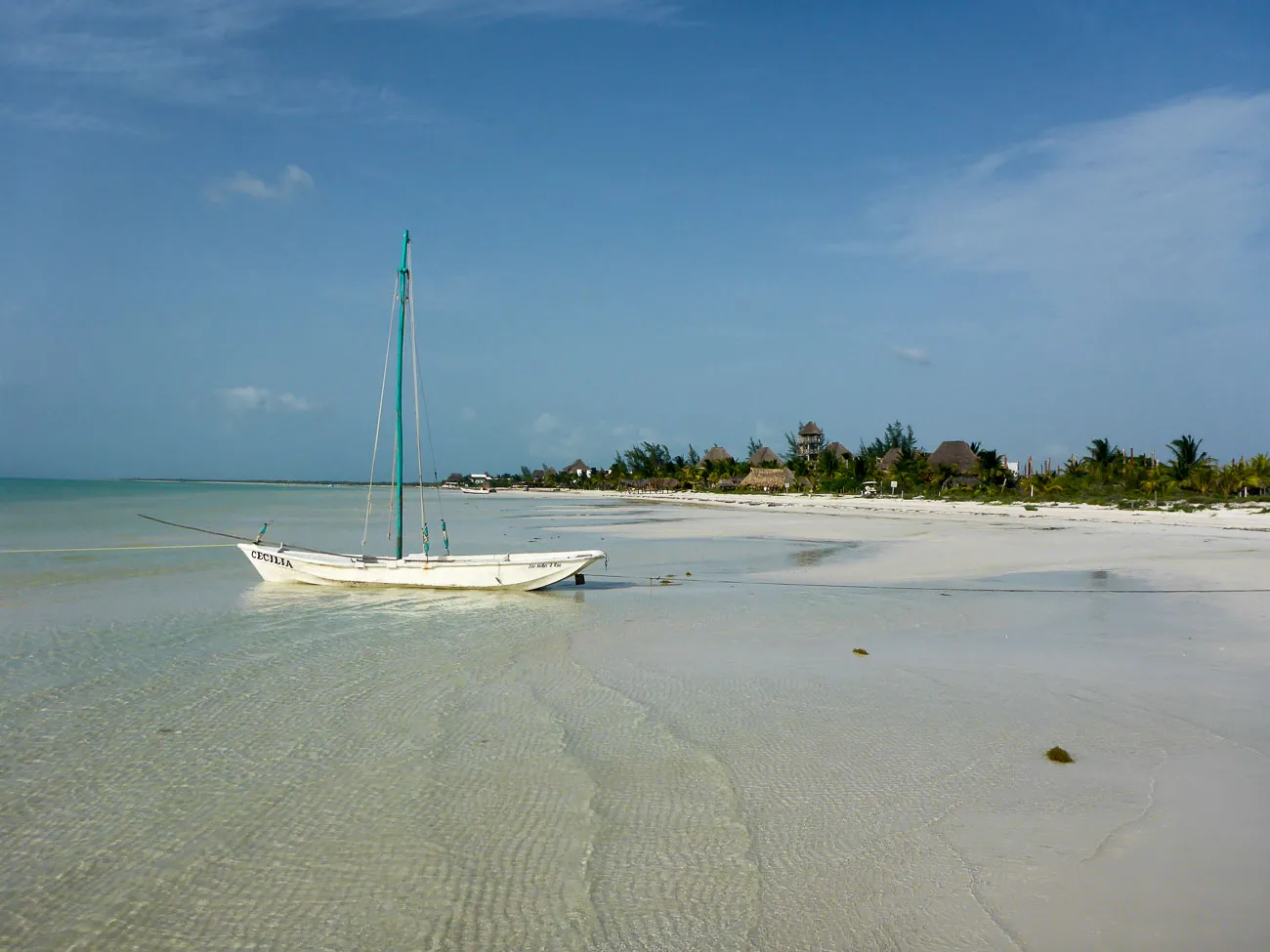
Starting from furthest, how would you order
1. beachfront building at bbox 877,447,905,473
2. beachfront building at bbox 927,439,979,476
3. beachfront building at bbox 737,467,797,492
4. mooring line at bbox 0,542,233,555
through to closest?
beachfront building at bbox 737,467,797,492, beachfront building at bbox 877,447,905,473, beachfront building at bbox 927,439,979,476, mooring line at bbox 0,542,233,555

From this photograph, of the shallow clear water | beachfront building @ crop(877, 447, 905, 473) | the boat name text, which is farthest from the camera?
beachfront building @ crop(877, 447, 905, 473)

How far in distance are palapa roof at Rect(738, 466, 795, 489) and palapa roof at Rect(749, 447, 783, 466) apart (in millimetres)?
13186

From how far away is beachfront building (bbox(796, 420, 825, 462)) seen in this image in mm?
110188

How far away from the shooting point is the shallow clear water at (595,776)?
438 cm

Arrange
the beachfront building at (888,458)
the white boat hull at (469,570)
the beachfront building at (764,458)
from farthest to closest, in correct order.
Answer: the beachfront building at (764,458)
the beachfront building at (888,458)
the white boat hull at (469,570)

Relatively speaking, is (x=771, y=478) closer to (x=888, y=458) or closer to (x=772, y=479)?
(x=772, y=479)

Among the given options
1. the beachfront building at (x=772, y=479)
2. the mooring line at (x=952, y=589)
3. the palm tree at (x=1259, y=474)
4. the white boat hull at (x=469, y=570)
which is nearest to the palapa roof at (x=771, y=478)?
the beachfront building at (x=772, y=479)

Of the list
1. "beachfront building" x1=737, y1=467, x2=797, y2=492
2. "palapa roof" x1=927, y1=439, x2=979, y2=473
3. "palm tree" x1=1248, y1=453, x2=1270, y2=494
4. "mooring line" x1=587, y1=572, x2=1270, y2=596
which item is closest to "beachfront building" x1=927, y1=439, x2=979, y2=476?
"palapa roof" x1=927, y1=439, x2=979, y2=473

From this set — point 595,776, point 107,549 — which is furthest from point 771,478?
point 595,776

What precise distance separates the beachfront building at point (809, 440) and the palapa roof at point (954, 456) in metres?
32.6

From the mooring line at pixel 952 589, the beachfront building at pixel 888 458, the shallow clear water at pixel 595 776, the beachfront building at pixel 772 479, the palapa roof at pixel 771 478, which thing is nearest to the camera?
the shallow clear water at pixel 595 776

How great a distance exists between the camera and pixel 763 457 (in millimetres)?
106250

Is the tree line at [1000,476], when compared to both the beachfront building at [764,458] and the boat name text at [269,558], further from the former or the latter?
the boat name text at [269,558]

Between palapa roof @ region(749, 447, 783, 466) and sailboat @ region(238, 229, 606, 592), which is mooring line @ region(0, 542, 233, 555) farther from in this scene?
palapa roof @ region(749, 447, 783, 466)
